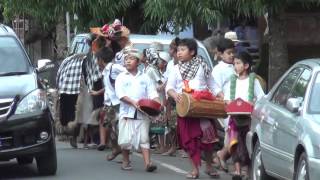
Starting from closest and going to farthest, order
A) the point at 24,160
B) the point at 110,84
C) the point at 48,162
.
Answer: the point at 48,162, the point at 24,160, the point at 110,84

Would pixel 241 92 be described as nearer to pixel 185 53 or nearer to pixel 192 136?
pixel 192 136

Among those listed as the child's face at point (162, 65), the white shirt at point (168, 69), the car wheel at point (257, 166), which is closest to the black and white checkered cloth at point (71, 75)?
the child's face at point (162, 65)

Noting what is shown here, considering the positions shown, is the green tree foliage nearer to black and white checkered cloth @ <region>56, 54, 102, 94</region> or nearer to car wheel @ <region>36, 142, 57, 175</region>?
black and white checkered cloth @ <region>56, 54, 102, 94</region>

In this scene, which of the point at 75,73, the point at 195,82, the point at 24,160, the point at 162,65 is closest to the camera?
the point at 195,82

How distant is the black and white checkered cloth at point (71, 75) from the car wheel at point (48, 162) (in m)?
3.69

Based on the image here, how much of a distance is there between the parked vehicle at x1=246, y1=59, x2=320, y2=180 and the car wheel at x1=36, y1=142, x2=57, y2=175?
2.54 m

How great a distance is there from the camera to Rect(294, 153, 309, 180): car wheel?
8366mm

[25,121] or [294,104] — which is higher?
Result: [294,104]

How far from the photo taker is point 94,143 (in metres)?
15.8

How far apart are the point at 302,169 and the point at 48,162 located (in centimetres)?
414

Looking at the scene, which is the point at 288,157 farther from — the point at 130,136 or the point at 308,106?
the point at 130,136

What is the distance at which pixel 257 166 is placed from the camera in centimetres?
1049

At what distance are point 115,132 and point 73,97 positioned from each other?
1.99 meters

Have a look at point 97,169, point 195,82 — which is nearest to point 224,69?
point 195,82
